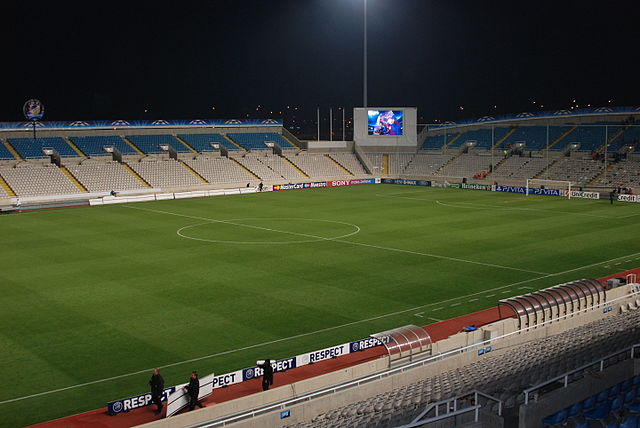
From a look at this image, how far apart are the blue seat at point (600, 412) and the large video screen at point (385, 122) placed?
63937 millimetres

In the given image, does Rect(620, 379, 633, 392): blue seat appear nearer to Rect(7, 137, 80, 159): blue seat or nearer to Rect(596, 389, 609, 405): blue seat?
Rect(596, 389, 609, 405): blue seat

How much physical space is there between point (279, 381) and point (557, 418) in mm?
7769

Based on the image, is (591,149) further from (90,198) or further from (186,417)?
(186,417)

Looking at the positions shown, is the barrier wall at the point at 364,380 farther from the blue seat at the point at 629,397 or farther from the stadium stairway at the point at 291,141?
the stadium stairway at the point at 291,141

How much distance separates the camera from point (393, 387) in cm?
1446

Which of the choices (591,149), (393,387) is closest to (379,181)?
(591,149)

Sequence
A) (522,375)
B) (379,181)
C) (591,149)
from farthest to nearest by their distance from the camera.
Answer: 1. (379,181)
2. (591,149)
3. (522,375)

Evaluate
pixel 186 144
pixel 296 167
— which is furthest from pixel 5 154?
pixel 296 167

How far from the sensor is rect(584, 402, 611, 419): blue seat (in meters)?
9.52

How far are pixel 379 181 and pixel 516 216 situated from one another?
29298 millimetres

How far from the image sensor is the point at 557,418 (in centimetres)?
970

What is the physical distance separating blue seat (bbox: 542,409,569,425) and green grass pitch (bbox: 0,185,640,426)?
936 cm

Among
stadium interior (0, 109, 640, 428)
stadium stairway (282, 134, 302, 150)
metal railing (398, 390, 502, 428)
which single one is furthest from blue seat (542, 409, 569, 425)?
stadium stairway (282, 134, 302, 150)

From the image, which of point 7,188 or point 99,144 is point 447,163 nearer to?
point 99,144
